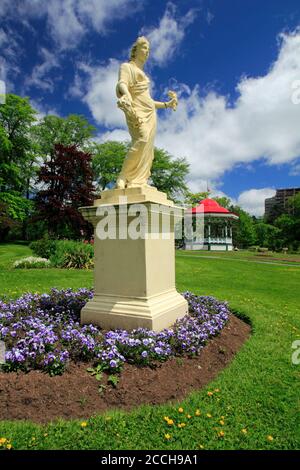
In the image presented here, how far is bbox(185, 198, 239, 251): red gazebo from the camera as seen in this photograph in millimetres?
37844

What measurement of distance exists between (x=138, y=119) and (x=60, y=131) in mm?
33168

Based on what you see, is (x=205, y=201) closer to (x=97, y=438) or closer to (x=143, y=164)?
(x=143, y=164)

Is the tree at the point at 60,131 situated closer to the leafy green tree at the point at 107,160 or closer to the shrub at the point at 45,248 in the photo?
the leafy green tree at the point at 107,160

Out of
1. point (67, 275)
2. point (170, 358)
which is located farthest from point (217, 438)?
point (67, 275)

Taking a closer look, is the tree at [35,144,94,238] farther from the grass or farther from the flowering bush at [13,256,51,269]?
the grass

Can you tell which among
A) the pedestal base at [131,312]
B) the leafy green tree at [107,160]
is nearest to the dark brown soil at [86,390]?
the pedestal base at [131,312]

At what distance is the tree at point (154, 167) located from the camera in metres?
34.7

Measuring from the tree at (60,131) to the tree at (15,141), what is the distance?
13.2ft

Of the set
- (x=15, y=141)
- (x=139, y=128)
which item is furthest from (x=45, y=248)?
(x=15, y=141)

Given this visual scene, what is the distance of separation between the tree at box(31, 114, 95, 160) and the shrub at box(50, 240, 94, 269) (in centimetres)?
2360

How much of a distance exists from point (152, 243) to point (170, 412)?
228cm

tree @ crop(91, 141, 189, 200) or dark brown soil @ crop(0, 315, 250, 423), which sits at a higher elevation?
tree @ crop(91, 141, 189, 200)

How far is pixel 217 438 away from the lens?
8.61 ft

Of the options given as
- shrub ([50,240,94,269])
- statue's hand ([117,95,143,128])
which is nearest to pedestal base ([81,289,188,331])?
statue's hand ([117,95,143,128])
